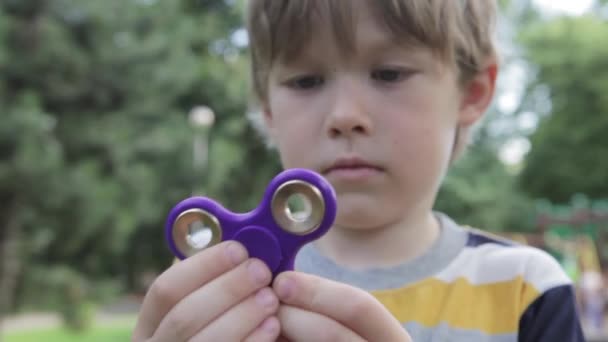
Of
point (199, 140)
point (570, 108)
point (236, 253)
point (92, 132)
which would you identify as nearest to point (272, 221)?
point (236, 253)

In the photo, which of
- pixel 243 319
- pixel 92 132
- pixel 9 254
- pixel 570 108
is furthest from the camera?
pixel 570 108

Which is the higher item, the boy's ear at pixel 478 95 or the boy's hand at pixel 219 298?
the boy's ear at pixel 478 95

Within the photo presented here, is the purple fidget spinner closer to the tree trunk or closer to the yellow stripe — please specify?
the yellow stripe

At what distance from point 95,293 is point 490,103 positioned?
5.69 meters

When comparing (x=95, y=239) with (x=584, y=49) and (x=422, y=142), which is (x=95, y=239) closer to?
(x=422, y=142)

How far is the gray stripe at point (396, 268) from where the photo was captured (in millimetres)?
780

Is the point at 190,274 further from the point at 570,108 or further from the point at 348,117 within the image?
the point at 570,108

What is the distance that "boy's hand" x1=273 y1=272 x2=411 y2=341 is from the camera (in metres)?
0.49

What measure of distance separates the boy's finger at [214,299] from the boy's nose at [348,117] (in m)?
0.25

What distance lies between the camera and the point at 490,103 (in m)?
0.92

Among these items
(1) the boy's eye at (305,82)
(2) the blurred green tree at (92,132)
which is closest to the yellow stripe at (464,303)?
(1) the boy's eye at (305,82)

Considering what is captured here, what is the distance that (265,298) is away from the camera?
49 centimetres

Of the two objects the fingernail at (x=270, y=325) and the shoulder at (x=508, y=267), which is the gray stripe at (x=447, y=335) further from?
the fingernail at (x=270, y=325)

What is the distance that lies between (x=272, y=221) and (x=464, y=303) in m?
0.33
